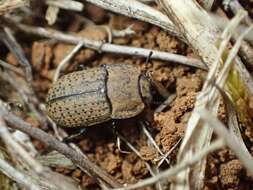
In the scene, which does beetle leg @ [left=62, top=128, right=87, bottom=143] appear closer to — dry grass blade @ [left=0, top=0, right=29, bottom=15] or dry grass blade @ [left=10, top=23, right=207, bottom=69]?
dry grass blade @ [left=10, top=23, right=207, bottom=69]

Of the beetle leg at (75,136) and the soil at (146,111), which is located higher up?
the soil at (146,111)

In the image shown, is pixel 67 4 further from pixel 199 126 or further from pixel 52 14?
pixel 199 126

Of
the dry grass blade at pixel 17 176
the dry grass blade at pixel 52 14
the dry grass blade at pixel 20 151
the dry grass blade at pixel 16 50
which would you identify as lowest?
the dry grass blade at pixel 17 176

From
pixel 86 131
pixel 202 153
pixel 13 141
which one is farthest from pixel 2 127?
pixel 86 131

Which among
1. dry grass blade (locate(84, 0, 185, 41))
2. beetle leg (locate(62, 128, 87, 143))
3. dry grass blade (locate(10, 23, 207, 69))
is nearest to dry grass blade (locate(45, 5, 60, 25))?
dry grass blade (locate(10, 23, 207, 69))

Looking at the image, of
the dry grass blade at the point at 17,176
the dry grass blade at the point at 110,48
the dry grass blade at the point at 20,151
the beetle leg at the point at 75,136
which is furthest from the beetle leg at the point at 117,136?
the dry grass blade at the point at 20,151

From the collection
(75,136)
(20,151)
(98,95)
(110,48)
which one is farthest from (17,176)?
(110,48)

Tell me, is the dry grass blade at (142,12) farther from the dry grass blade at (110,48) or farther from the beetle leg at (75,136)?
the beetle leg at (75,136)

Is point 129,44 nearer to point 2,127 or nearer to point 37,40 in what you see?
point 37,40
